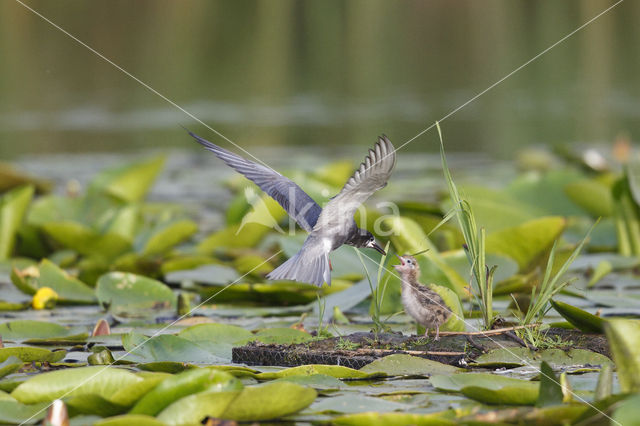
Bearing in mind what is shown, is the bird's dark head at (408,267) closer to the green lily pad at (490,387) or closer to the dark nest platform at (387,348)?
the dark nest platform at (387,348)

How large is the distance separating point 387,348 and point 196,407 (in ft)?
3.29

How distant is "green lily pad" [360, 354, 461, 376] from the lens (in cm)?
311

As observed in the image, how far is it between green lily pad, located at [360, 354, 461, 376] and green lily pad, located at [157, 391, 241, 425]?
0.72m

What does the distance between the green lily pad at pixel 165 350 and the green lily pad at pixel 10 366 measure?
16.5 inches

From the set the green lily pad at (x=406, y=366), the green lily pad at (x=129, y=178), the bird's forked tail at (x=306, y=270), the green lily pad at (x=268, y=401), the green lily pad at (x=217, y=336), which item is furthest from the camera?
the green lily pad at (x=129, y=178)

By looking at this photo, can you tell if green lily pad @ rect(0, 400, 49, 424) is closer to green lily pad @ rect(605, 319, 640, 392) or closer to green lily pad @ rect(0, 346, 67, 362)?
green lily pad @ rect(0, 346, 67, 362)

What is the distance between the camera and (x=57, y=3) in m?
33.3

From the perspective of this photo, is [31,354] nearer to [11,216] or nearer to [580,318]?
[580,318]

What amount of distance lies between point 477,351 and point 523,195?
353 cm

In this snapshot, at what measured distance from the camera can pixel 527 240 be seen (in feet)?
15.9

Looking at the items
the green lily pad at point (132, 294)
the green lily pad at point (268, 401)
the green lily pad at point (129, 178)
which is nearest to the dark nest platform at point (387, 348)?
the green lily pad at point (268, 401)

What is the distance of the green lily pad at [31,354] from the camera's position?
3.28m

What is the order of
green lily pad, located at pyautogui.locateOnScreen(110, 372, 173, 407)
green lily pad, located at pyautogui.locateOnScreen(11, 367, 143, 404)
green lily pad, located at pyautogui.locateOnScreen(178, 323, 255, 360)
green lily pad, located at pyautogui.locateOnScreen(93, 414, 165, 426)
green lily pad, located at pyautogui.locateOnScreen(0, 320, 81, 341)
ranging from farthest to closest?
green lily pad, located at pyautogui.locateOnScreen(0, 320, 81, 341) → green lily pad, located at pyautogui.locateOnScreen(178, 323, 255, 360) → green lily pad, located at pyautogui.locateOnScreen(11, 367, 143, 404) → green lily pad, located at pyautogui.locateOnScreen(110, 372, 173, 407) → green lily pad, located at pyautogui.locateOnScreen(93, 414, 165, 426)

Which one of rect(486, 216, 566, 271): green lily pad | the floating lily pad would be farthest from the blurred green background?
the floating lily pad
